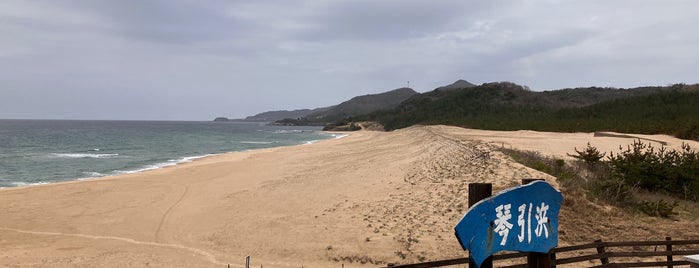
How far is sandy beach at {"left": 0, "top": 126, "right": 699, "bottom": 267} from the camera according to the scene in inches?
390

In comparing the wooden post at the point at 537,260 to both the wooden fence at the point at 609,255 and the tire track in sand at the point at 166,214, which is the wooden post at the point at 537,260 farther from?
the tire track in sand at the point at 166,214

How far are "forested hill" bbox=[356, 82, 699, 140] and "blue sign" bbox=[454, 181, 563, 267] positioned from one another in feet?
97.6

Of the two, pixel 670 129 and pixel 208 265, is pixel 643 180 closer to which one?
pixel 208 265

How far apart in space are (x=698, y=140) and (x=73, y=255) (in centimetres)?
3062

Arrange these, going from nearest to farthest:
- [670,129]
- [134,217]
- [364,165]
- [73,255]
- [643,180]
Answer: [73,255] → [643,180] → [134,217] → [364,165] → [670,129]

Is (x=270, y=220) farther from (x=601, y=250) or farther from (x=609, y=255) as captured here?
(x=609, y=255)

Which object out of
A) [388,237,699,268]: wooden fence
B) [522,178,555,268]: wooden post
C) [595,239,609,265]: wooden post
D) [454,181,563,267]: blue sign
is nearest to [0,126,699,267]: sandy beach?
[388,237,699,268]: wooden fence

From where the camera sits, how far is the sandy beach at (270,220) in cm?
990

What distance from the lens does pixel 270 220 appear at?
1307cm

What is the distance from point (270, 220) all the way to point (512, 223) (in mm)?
10712

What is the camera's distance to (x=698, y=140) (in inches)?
1030

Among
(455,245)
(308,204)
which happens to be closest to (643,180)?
(455,245)

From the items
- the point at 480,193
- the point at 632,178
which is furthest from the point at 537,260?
the point at 632,178

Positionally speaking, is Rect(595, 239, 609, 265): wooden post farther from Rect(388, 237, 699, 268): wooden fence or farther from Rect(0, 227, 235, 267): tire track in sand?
Rect(0, 227, 235, 267): tire track in sand
